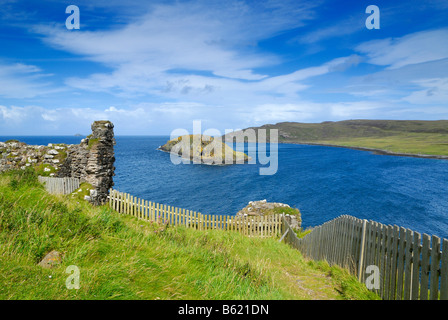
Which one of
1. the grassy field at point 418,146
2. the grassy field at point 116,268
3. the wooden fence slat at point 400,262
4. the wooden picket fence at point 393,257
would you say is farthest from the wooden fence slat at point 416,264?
the grassy field at point 418,146

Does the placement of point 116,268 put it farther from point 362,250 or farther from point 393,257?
point 362,250

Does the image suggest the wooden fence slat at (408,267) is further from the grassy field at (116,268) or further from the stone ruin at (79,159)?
the stone ruin at (79,159)

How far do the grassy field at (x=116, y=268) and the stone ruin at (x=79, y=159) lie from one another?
6.96m

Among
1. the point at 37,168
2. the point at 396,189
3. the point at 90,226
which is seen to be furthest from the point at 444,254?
the point at 396,189

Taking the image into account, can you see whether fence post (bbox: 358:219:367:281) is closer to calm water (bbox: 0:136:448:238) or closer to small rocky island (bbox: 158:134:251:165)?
calm water (bbox: 0:136:448:238)

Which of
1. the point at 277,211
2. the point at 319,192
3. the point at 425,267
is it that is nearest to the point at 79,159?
the point at 277,211

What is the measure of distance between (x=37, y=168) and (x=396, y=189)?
2232 inches

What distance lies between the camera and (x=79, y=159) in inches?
560

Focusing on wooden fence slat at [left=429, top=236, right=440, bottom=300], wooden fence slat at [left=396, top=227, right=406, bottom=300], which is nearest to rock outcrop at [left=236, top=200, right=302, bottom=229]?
wooden fence slat at [left=396, top=227, right=406, bottom=300]

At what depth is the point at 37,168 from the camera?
14.2m

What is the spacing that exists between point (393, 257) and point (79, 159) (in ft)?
49.3

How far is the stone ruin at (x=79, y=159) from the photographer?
13.6 meters

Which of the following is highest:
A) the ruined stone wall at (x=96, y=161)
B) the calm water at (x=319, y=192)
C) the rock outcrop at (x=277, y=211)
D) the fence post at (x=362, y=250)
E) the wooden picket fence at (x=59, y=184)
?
the ruined stone wall at (x=96, y=161)

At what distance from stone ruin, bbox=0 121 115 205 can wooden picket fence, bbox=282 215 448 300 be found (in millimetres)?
12027
